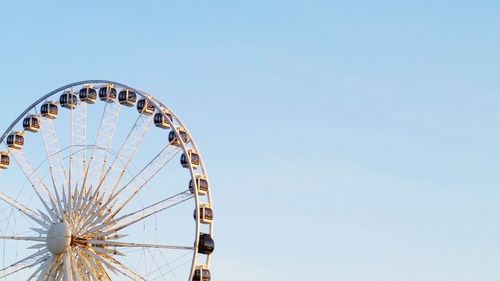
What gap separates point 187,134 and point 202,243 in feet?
23.0

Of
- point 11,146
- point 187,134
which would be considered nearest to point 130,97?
point 187,134

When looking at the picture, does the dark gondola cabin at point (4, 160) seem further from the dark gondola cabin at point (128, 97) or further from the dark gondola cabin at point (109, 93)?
the dark gondola cabin at point (128, 97)

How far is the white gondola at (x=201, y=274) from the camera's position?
51.7m

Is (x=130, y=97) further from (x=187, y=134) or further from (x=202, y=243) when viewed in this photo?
(x=202, y=243)

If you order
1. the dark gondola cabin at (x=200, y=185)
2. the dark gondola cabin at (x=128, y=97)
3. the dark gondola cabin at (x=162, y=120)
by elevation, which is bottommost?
the dark gondola cabin at (x=200, y=185)

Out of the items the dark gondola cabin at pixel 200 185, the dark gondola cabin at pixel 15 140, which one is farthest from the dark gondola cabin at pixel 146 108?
the dark gondola cabin at pixel 15 140

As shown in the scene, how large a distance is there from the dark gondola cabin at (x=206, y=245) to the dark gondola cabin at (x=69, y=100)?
1319 centimetres

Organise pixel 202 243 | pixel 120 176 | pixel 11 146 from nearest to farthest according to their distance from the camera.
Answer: pixel 202 243 < pixel 120 176 < pixel 11 146

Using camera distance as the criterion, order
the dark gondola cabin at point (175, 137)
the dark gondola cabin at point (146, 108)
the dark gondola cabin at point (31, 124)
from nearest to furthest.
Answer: the dark gondola cabin at point (175, 137) < the dark gondola cabin at point (146, 108) < the dark gondola cabin at point (31, 124)

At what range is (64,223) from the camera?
54688mm

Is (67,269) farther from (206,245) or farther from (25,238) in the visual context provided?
(206,245)

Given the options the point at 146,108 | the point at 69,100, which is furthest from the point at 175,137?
the point at 69,100

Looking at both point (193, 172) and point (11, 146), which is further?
point (11, 146)

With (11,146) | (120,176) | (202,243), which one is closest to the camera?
(202,243)
